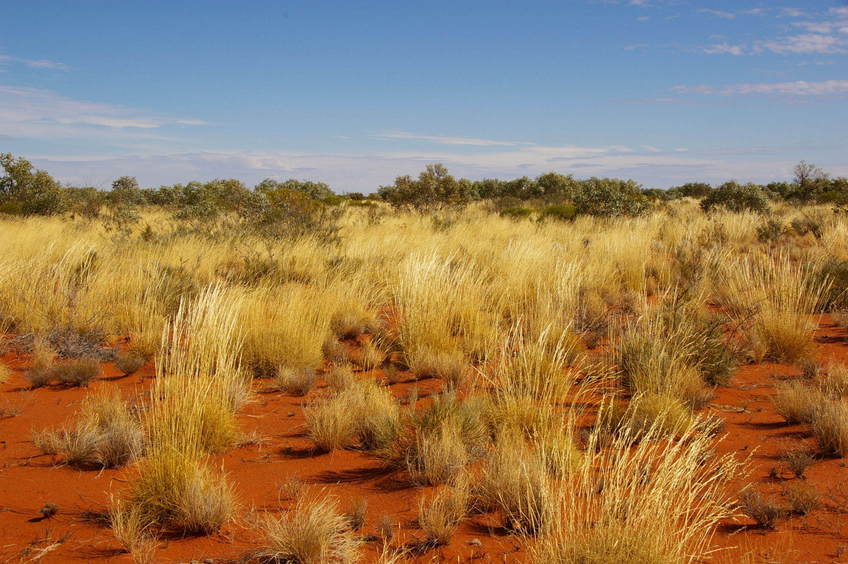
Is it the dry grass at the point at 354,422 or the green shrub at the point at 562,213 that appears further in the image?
the green shrub at the point at 562,213

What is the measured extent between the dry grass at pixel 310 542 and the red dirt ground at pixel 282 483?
0.18 meters

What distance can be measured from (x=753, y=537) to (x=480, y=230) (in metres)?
13.2

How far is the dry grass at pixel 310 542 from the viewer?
2.92 m

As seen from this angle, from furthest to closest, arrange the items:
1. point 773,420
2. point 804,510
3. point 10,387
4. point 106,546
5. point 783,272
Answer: point 783,272 → point 10,387 → point 773,420 → point 804,510 → point 106,546

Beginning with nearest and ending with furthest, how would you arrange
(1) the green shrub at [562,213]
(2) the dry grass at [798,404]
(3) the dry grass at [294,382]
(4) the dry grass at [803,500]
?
(4) the dry grass at [803,500]
(2) the dry grass at [798,404]
(3) the dry grass at [294,382]
(1) the green shrub at [562,213]

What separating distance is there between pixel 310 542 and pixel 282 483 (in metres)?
1.05

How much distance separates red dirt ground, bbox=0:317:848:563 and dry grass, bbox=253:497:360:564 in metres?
0.18

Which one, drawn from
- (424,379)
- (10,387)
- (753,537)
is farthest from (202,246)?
(753,537)

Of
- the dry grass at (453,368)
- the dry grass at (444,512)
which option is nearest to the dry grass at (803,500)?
the dry grass at (453,368)

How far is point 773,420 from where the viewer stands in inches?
193

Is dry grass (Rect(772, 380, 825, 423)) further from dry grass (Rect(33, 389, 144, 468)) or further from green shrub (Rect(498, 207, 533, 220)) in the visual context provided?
green shrub (Rect(498, 207, 533, 220))

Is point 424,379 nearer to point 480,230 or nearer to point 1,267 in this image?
point 1,267

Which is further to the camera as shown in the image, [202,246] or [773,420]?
[202,246]

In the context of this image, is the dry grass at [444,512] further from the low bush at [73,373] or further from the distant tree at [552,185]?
the distant tree at [552,185]
